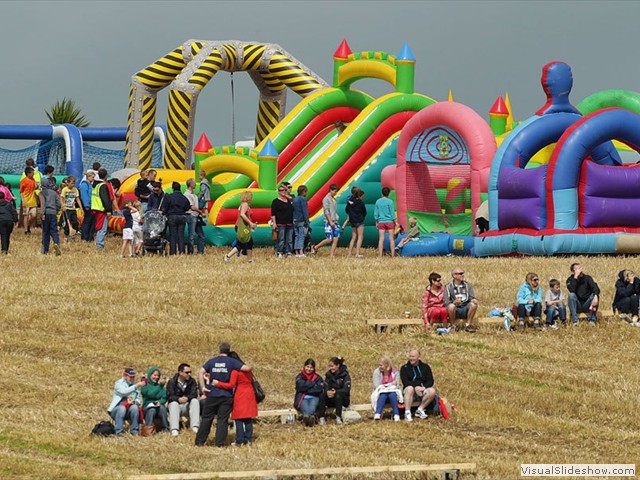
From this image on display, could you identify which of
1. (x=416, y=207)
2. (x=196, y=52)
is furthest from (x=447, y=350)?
(x=196, y=52)

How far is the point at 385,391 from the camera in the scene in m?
18.0

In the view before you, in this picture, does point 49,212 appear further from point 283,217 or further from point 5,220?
point 283,217

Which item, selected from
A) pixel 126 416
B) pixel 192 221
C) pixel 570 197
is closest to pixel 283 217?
pixel 192 221

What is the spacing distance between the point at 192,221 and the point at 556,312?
372 inches

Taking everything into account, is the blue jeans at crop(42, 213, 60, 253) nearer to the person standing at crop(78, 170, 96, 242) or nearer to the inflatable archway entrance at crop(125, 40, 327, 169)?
the person standing at crop(78, 170, 96, 242)

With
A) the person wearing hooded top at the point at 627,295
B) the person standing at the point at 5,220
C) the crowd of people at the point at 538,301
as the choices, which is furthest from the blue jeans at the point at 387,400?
the person standing at the point at 5,220

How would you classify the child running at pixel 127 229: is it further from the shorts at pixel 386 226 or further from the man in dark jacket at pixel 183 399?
the man in dark jacket at pixel 183 399

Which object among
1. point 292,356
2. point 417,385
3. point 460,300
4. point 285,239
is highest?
point 285,239

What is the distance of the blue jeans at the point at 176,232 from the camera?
94.9 ft

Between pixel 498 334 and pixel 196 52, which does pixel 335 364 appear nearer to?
pixel 498 334

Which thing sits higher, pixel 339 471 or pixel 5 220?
pixel 5 220

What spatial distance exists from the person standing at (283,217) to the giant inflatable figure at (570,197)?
4.09m

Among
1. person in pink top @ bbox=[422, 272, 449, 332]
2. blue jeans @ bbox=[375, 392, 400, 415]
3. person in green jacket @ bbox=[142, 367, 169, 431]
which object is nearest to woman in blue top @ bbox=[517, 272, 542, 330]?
person in pink top @ bbox=[422, 272, 449, 332]

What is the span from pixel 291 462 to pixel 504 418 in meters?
3.69
